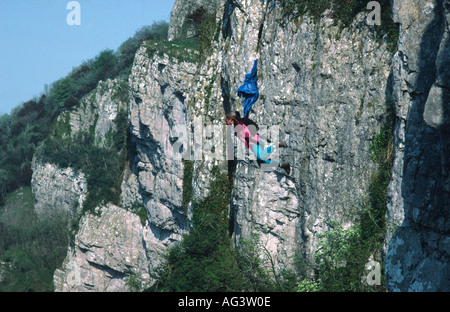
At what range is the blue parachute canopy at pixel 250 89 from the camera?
16.1 m

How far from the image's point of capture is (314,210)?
13.9 m

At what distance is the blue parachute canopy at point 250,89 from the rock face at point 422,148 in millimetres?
6267

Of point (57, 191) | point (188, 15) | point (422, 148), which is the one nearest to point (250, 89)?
point (422, 148)

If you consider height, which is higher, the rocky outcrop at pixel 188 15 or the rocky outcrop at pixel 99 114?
the rocky outcrop at pixel 188 15

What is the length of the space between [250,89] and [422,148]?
28.1ft

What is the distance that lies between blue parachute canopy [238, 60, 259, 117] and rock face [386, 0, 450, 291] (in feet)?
20.6

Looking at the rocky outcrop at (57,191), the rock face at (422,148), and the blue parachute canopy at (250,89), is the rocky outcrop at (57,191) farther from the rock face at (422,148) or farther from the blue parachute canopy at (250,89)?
the rock face at (422,148)

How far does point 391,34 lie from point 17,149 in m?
45.5

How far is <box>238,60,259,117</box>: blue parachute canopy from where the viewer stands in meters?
16.1

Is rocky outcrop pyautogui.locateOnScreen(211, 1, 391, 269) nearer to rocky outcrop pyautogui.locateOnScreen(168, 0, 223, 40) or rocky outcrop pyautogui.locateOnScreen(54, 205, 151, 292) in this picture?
rocky outcrop pyautogui.locateOnScreen(168, 0, 223, 40)

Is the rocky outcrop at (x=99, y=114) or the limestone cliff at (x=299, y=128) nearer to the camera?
the limestone cliff at (x=299, y=128)

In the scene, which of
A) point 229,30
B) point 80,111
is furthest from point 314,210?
point 80,111

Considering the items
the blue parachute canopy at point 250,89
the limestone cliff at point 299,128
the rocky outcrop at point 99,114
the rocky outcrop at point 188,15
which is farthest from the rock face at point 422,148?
the rocky outcrop at point 99,114
